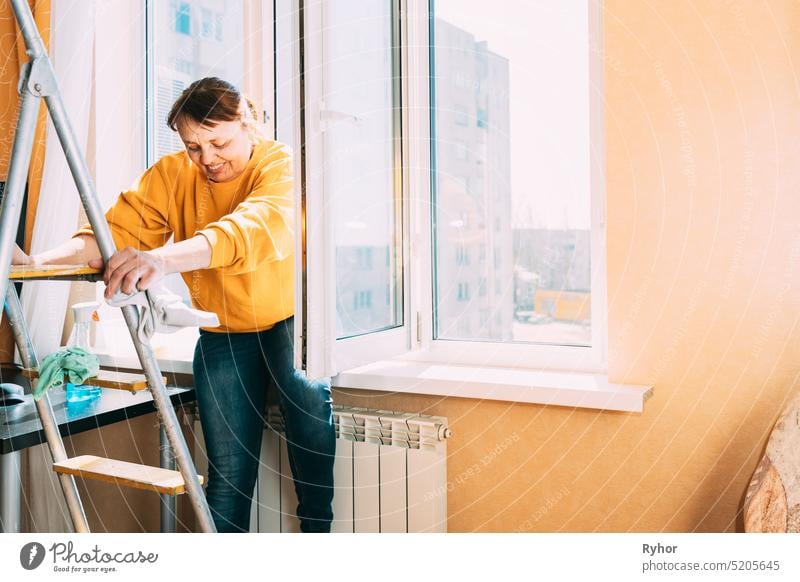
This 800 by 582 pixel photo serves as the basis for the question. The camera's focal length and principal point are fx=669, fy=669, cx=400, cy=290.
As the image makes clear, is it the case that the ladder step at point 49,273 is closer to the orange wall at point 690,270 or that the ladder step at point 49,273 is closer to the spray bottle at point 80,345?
the spray bottle at point 80,345

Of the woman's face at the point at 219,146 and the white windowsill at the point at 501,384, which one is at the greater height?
the woman's face at the point at 219,146

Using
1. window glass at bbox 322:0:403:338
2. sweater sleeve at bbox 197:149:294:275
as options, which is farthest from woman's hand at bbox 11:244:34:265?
window glass at bbox 322:0:403:338

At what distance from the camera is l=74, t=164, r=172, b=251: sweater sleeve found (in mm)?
1392

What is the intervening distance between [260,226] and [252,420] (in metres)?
0.46

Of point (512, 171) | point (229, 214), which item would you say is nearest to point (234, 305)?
point (229, 214)

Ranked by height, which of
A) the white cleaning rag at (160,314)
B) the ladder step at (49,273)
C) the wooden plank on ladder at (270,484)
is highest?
the ladder step at (49,273)

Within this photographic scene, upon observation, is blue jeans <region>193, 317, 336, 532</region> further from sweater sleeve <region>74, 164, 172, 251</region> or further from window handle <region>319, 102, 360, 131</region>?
window handle <region>319, 102, 360, 131</region>

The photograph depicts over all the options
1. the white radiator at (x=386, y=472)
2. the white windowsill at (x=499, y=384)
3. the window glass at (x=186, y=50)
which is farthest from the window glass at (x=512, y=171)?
the window glass at (x=186, y=50)

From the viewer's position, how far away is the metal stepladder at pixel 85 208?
2.88 ft

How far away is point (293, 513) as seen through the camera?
145 centimetres

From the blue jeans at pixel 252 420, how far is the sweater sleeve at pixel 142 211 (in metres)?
0.26

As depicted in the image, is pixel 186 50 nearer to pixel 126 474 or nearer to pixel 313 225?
pixel 313 225

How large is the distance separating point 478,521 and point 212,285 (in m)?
0.72

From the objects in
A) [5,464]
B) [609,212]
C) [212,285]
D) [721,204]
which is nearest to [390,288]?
[212,285]
